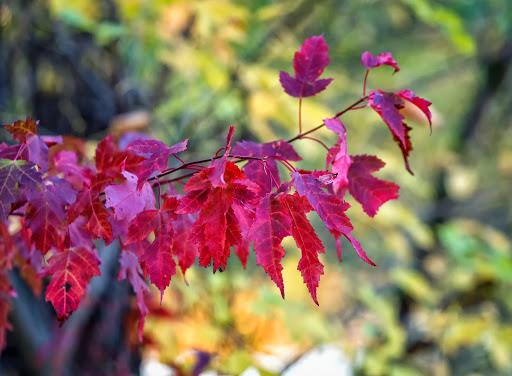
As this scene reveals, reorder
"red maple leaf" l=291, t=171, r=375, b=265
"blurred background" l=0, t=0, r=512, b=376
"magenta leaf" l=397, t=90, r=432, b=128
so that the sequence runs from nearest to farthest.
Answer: "red maple leaf" l=291, t=171, r=375, b=265, "magenta leaf" l=397, t=90, r=432, b=128, "blurred background" l=0, t=0, r=512, b=376

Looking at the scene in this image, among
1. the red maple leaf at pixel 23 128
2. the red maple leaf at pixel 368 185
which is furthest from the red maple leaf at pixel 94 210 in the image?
the red maple leaf at pixel 368 185

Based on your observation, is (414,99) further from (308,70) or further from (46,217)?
(46,217)

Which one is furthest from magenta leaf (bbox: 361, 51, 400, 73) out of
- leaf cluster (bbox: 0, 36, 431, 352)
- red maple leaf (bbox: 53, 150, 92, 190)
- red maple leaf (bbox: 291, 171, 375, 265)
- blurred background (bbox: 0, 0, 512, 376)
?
blurred background (bbox: 0, 0, 512, 376)

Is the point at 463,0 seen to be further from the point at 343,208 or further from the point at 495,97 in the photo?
the point at 343,208

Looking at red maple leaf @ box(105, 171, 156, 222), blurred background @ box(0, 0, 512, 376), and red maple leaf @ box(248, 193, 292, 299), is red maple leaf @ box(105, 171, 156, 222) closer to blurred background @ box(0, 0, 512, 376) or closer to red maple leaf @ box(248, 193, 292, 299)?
red maple leaf @ box(248, 193, 292, 299)

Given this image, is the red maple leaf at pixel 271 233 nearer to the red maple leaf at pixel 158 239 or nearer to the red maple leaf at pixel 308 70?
the red maple leaf at pixel 158 239

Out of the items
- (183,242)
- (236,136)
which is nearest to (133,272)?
(183,242)

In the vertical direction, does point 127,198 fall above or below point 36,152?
below
